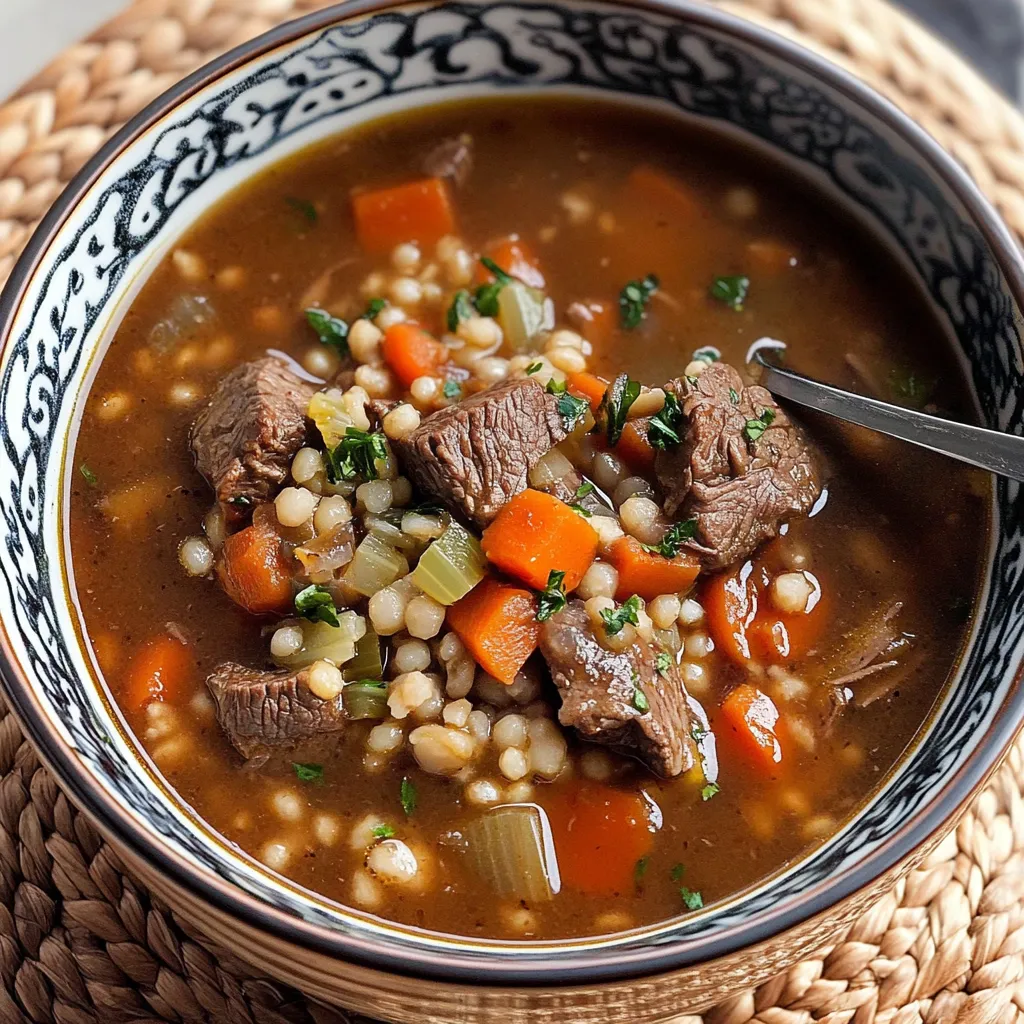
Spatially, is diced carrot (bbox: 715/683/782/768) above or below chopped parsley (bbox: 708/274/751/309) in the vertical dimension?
below

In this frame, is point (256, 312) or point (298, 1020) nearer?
point (298, 1020)

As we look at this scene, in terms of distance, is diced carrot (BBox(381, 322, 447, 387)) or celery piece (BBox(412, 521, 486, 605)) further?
diced carrot (BBox(381, 322, 447, 387))

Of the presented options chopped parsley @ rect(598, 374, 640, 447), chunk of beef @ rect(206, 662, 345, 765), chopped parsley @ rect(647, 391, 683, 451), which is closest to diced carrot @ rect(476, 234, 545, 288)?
chopped parsley @ rect(598, 374, 640, 447)

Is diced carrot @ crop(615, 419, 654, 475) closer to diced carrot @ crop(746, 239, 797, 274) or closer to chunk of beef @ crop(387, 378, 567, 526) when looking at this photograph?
chunk of beef @ crop(387, 378, 567, 526)

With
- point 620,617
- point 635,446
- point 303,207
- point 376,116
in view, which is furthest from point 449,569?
point 376,116

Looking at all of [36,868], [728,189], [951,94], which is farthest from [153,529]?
[951,94]

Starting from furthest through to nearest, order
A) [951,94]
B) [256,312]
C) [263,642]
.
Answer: [951,94] < [256,312] < [263,642]

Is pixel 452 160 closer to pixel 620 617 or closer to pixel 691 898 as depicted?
pixel 620 617

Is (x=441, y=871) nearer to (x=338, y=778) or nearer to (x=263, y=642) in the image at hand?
(x=338, y=778)
